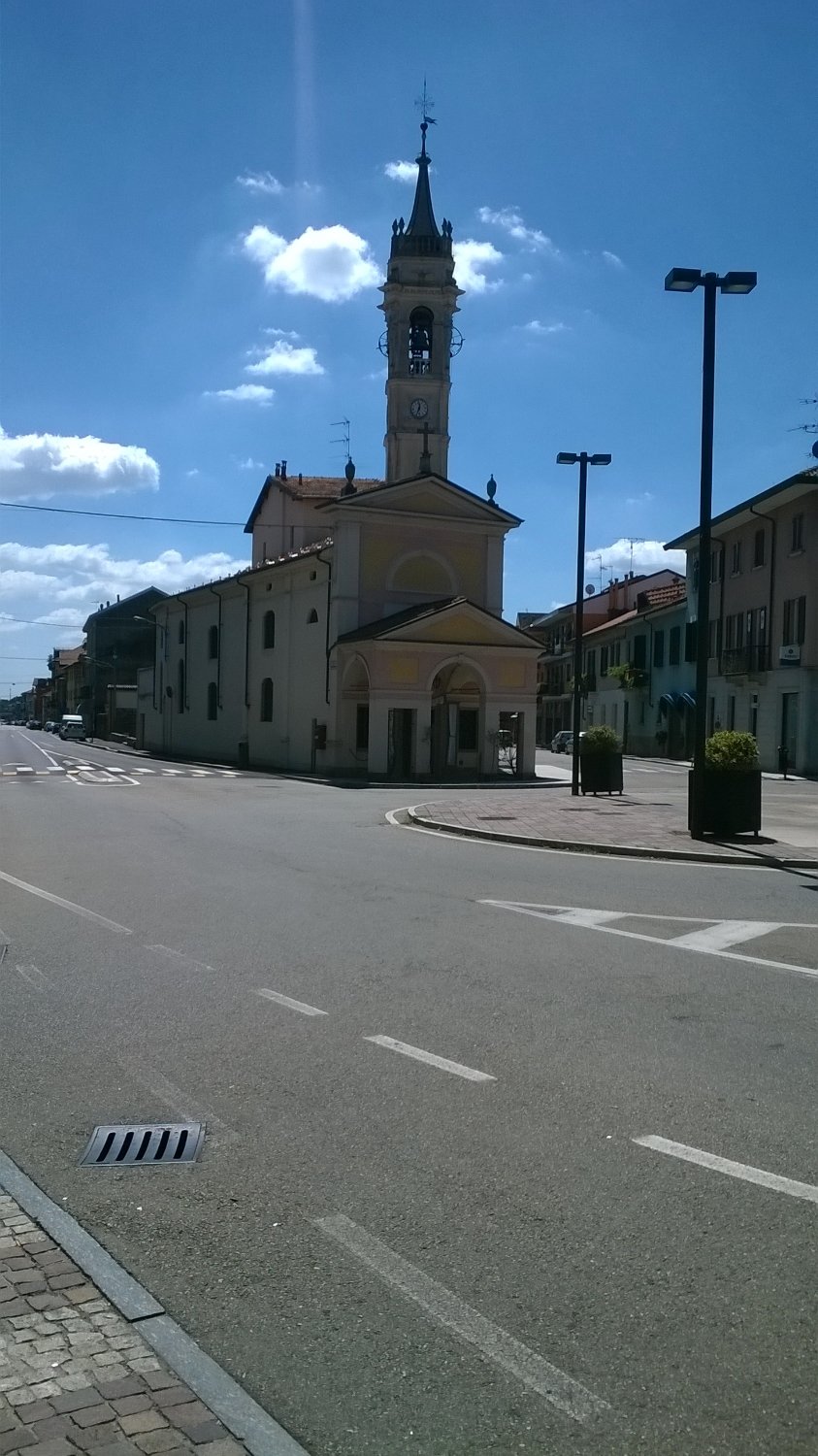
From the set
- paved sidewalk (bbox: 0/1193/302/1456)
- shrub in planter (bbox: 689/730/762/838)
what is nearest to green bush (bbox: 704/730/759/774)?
shrub in planter (bbox: 689/730/762/838)

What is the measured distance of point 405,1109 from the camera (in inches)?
220

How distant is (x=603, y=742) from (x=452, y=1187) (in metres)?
25.9

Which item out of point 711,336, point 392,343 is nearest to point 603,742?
point 711,336

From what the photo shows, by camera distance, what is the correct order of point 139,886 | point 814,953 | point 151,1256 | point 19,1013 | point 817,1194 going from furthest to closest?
point 139,886 < point 814,953 < point 19,1013 < point 817,1194 < point 151,1256

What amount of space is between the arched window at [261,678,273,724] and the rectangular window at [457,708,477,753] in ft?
29.8

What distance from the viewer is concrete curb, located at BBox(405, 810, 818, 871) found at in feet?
52.5

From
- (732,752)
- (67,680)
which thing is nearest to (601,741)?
(732,752)

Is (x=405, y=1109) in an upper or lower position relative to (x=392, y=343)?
lower

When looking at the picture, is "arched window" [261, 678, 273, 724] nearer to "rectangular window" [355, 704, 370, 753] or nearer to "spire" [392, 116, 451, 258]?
"rectangular window" [355, 704, 370, 753]

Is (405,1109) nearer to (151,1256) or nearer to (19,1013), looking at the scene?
(151,1256)

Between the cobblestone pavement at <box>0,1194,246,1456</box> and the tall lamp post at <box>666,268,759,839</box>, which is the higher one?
the tall lamp post at <box>666,268,759,839</box>

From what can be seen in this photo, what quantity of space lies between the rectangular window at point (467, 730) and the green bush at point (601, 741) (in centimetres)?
1459

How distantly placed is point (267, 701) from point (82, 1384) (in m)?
48.3

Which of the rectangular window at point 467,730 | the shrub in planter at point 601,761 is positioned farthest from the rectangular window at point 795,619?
the shrub in planter at point 601,761
